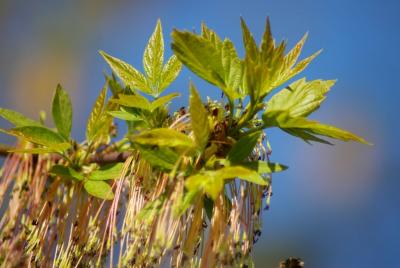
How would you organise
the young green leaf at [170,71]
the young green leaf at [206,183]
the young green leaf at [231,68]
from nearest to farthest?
the young green leaf at [206,183]
the young green leaf at [231,68]
the young green leaf at [170,71]

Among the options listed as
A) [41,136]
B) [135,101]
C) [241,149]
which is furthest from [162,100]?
[41,136]

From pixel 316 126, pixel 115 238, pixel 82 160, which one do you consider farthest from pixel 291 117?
pixel 82 160

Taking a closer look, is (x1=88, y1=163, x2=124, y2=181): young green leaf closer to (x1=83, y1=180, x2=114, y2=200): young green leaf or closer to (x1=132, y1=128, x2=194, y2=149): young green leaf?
(x1=83, y1=180, x2=114, y2=200): young green leaf

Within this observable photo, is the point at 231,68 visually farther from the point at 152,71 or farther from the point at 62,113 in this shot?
the point at 62,113

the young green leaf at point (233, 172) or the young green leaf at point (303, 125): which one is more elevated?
the young green leaf at point (303, 125)

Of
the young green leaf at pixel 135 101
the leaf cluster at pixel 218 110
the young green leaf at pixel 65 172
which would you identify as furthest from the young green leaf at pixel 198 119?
the young green leaf at pixel 65 172

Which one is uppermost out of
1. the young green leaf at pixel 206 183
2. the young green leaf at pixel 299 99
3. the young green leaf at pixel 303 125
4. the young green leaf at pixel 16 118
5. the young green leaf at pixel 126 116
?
the young green leaf at pixel 299 99

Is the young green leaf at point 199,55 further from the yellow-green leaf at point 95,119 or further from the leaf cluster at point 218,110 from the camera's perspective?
the yellow-green leaf at point 95,119
